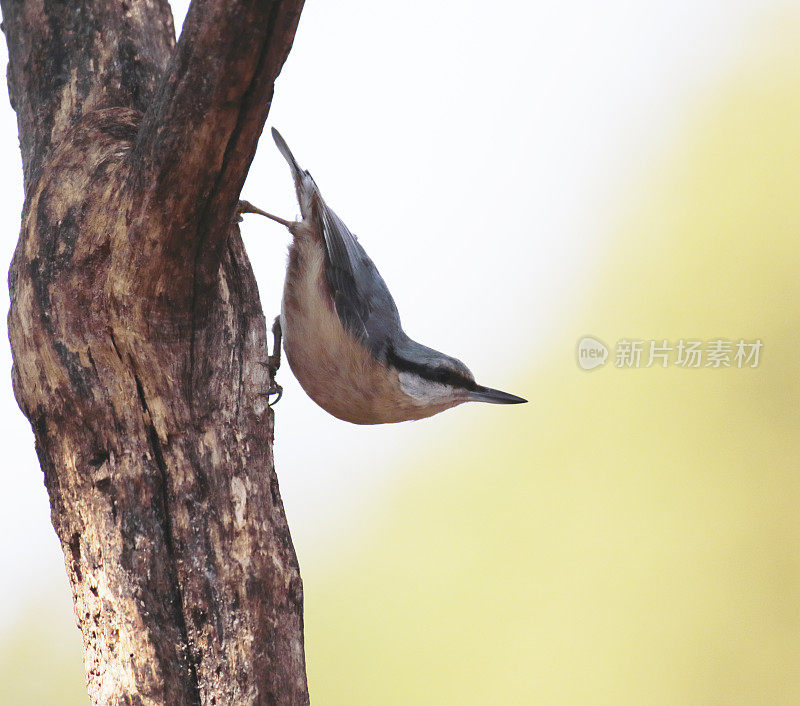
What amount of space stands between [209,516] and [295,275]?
86cm

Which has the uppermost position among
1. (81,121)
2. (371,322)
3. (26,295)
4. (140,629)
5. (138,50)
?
(138,50)

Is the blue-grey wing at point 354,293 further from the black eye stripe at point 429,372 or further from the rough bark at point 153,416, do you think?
the rough bark at point 153,416

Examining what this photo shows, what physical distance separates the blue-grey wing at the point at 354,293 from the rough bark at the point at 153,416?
1.80 ft

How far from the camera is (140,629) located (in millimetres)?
1438

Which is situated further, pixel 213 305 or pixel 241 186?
pixel 213 305

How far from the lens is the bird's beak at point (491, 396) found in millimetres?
2236

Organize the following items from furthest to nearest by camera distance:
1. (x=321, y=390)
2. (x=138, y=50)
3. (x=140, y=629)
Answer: (x=321, y=390) < (x=138, y=50) < (x=140, y=629)

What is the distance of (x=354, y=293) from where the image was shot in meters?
2.17

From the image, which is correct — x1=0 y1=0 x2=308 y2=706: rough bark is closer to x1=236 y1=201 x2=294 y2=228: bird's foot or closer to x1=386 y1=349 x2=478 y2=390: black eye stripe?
x1=236 y1=201 x2=294 y2=228: bird's foot

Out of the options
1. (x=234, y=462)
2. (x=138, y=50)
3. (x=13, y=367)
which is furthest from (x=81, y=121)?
(x=234, y=462)

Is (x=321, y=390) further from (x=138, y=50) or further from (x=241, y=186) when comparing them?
(x=138, y=50)

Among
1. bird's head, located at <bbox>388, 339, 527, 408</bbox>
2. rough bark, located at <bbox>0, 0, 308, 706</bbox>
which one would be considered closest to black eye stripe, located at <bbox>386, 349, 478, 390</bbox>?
bird's head, located at <bbox>388, 339, 527, 408</bbox>

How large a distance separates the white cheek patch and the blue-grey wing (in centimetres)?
10

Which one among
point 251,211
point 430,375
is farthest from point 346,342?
point 251,211
